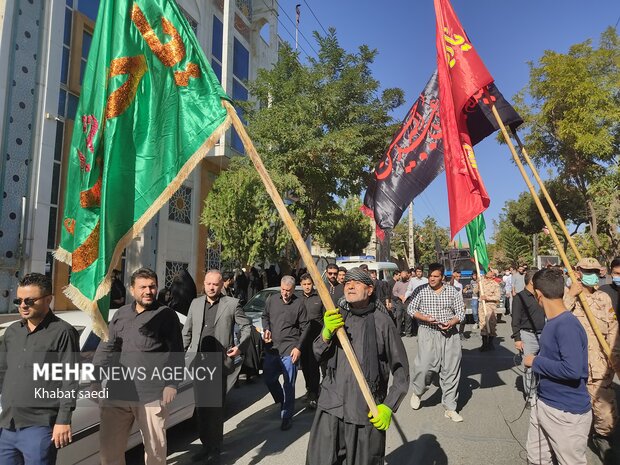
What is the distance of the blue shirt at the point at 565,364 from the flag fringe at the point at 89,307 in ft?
10.4

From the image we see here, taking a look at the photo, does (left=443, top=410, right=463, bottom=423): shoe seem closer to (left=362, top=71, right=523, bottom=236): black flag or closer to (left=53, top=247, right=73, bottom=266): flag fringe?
(left=362, top=71, right=523, bottom=236): black flag

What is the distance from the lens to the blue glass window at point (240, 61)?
820 inches

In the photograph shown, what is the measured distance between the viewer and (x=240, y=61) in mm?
21391

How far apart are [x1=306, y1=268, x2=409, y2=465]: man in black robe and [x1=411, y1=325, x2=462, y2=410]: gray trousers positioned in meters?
2.95

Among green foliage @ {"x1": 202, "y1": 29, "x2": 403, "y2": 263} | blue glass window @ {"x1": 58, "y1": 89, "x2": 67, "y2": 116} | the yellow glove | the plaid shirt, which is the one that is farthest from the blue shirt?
blue glass window @ {"x1": 58, "y1": 89, "x2": 67, "y2": 116}

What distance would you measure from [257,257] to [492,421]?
384 inches

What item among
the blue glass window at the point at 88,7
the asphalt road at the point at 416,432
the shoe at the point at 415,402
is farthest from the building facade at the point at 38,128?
the shoe at the point at 415,402

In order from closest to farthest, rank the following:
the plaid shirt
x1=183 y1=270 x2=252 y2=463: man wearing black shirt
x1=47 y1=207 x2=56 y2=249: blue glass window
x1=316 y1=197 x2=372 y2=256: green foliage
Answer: x1=183 y1=270 x2=252 y2=463: man wearing black shirt
the plaid shirt
x1=47 y1=207 x2=56 y2=249: blue glass window
x1=316 y1=197 x2=372 y2=256: green foliage

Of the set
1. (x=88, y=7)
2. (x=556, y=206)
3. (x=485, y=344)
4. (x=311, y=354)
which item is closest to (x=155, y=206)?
(x=311, y=354)

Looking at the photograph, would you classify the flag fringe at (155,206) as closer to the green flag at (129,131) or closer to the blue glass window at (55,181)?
the green flag at (129,131)

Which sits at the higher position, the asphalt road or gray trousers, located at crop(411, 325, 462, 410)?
gray trousers, located at crop(411, 325, 462, 410)

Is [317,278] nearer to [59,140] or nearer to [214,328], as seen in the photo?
[214,328]

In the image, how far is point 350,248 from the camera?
119 ft

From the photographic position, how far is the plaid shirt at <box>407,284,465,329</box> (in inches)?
237
